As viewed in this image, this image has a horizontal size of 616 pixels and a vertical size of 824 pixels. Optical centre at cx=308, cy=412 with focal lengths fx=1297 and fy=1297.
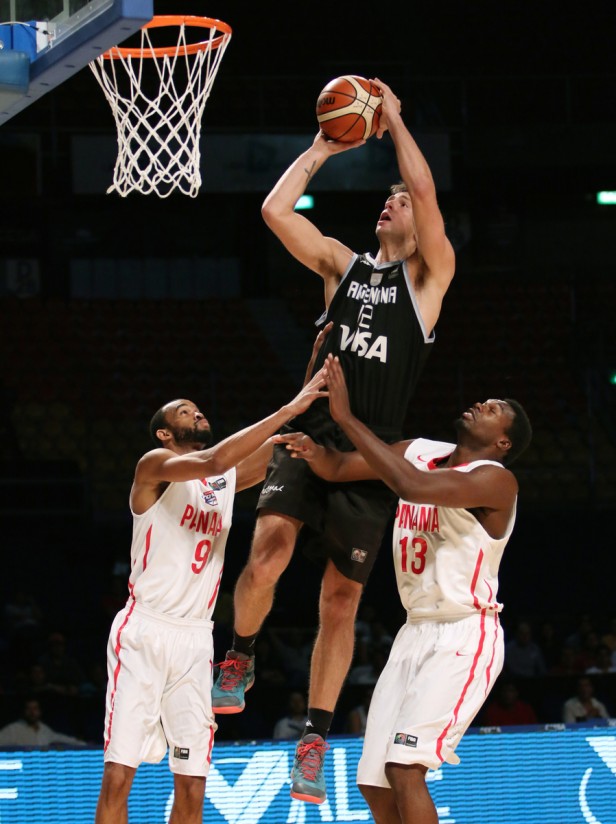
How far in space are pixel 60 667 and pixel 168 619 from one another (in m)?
4.47

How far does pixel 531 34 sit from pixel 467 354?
5.20 meters

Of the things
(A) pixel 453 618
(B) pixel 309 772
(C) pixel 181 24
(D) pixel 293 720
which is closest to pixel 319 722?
(B) pixel 309 772

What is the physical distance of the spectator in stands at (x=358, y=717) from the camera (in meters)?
9.56

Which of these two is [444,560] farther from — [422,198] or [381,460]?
[422,198]

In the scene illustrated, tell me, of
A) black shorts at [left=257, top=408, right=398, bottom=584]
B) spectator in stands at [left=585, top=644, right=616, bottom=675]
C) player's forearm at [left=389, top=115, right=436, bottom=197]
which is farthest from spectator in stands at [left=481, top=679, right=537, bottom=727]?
player's forearm at [left=389, top=115, right=436, bottom=197]

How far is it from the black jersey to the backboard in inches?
57.6

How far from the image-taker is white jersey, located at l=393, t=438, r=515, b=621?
553 cm

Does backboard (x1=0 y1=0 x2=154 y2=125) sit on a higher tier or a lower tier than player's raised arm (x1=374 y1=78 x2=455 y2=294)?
higher

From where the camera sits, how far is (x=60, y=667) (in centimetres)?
1039

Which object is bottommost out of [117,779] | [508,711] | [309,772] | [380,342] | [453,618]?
[508,711]

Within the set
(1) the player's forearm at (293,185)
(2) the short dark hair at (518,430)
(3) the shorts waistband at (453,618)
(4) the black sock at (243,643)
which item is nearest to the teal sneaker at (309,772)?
(4) the black sock at (243,643)

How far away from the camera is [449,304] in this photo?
16.5 m

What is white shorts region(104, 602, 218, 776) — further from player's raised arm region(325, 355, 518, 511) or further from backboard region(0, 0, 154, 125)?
backboard region(0, 0, 154, 125)

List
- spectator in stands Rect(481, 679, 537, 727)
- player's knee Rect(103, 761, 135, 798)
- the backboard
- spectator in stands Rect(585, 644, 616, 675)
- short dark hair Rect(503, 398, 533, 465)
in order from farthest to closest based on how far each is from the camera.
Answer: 1. spectator in stands Rect(585, 644, 616, 675)
2. spectator in stands Rect(481, 679, 537, 727)
3. player's knee Rect(103, 761, 135, 798)
4. short dark hair Rect(503, 398, 533, 465)
5. the backboard
